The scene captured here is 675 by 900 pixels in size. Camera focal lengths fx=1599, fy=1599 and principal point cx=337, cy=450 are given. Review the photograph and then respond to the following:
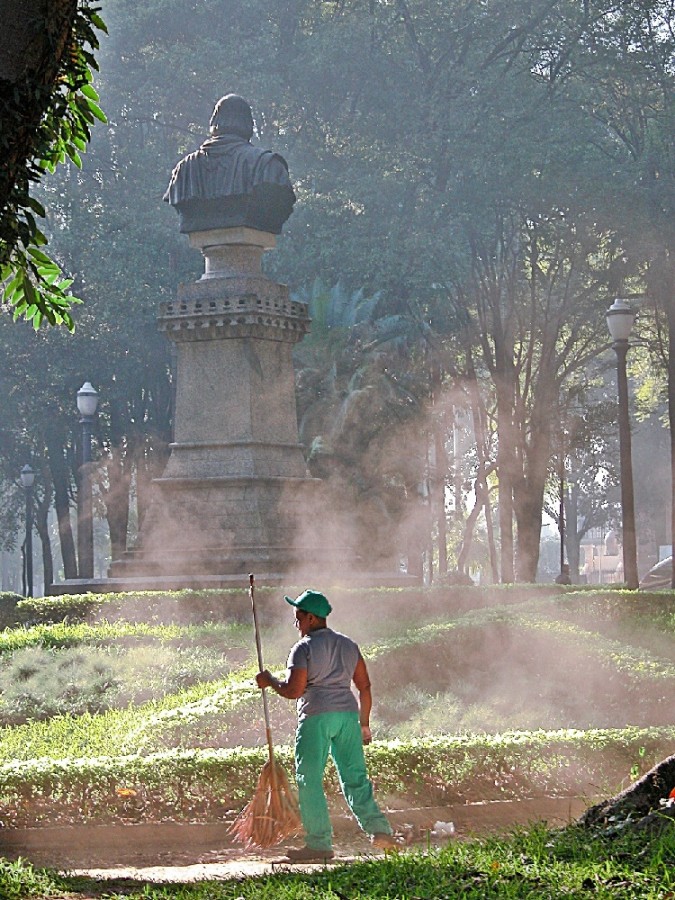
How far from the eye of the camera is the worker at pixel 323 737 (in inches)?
329

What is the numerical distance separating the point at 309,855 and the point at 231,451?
1452 centimetres

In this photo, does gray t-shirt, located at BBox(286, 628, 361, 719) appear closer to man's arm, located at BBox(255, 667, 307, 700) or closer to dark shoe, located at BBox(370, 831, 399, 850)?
man's arm, located at BBox(255, 667, 307, 700)

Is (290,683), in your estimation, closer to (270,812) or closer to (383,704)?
(270,812)

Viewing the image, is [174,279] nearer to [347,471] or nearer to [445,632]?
[347,471]

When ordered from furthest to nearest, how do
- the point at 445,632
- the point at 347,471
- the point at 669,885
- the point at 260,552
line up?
the point at 347,471 < the point at 260,552 < the point at 445,632 < the point at 669,885

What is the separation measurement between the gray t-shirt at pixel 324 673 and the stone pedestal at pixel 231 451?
44.1 ft

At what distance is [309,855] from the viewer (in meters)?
8.30

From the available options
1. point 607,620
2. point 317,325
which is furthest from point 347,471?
point 607,620

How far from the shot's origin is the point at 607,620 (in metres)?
18.5

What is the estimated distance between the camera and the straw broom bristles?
8.58 metres

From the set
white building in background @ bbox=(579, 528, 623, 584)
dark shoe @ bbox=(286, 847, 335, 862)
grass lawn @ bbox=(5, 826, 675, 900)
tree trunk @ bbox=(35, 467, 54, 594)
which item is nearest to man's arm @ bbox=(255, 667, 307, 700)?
dark shoe @ bbox=(286, 847, 335, 862)

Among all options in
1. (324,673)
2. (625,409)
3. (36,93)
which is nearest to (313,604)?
(324,673)

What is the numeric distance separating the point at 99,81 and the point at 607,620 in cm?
2999

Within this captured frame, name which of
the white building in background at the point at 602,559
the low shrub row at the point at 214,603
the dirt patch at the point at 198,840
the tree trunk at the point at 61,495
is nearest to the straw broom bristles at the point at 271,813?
the dirt patch at the point at 198,840
